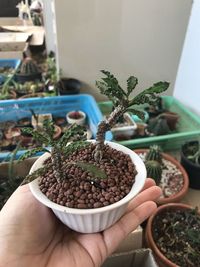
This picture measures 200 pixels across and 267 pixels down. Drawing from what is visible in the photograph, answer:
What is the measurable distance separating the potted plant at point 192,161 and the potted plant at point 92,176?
0.54m

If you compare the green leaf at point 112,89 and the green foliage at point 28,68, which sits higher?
the green leaf at point 112,89

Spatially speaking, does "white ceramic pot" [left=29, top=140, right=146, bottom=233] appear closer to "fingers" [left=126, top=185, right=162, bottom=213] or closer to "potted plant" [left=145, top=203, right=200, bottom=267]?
"fingers" [left=126, top=185, right=162, bottom=213]

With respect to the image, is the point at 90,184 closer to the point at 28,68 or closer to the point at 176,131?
the point at 176,131

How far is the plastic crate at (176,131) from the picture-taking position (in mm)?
1104

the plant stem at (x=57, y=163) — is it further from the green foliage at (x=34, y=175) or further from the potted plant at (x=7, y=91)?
the potted plant at (x=7, y=91)

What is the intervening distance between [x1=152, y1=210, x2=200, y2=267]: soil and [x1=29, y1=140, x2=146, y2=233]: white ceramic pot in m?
0.32

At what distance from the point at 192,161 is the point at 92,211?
2.21 feet

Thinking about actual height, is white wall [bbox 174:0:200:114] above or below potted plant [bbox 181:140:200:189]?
above

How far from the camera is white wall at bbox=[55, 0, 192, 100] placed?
117cm

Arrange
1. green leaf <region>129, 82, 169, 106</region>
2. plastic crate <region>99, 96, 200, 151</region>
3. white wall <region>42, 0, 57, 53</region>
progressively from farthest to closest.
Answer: white wall <region>42, 0, 57, 53</region> < plastic crate <region>99, 96, 200, 151</region> < green leaf <region>129, 82, 169, 106</region>

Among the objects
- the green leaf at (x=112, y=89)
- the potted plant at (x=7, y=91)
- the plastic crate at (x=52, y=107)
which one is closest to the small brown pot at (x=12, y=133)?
the plastic crate at (x=52, y=107)

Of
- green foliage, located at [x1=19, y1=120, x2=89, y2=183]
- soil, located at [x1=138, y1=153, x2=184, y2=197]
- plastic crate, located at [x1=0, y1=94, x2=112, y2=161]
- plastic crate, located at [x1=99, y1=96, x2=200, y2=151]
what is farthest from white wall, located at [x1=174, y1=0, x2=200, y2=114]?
green foliage, located at [x1=19, y1=120, x2=89, y2=183]

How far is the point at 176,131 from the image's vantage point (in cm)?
128

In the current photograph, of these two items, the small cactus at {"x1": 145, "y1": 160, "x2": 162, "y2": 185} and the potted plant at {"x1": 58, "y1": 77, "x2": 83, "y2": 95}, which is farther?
the potted plant at {"x1": 58, "y1": 77, "x2": 83, "y2": 95}
